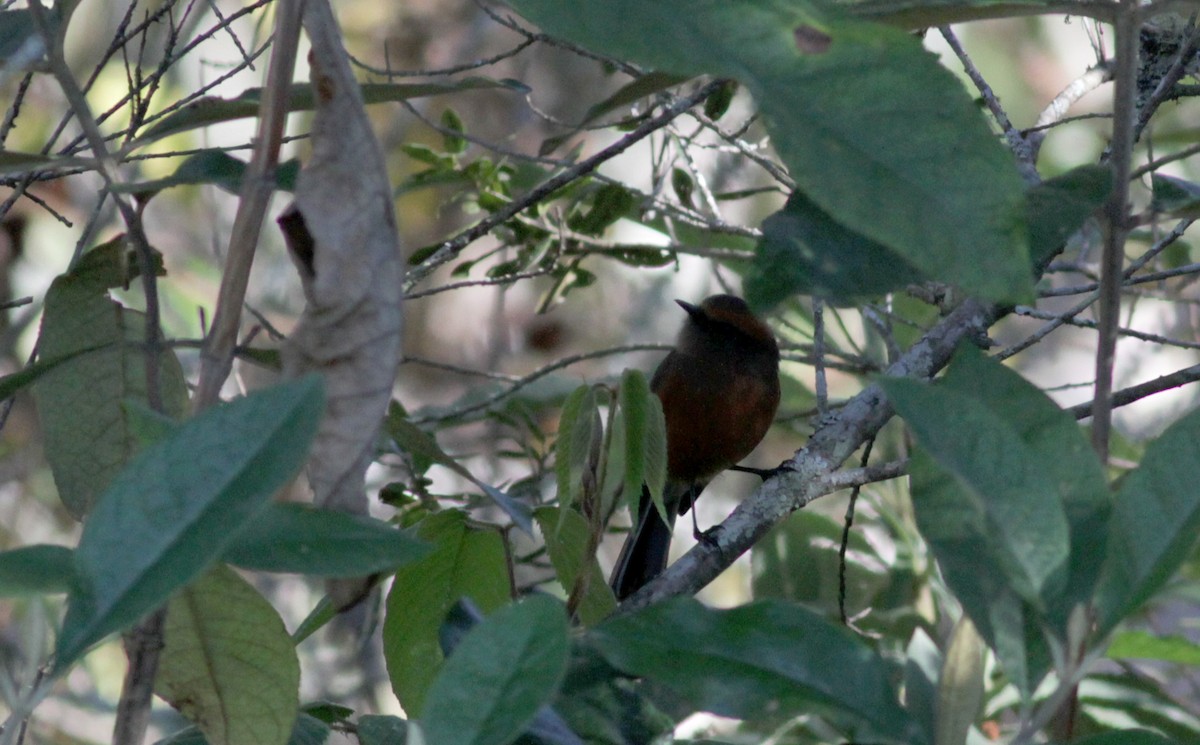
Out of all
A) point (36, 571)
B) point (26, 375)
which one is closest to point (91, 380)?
point (26, 375)

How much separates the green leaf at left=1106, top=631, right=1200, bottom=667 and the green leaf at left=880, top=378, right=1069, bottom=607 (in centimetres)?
19

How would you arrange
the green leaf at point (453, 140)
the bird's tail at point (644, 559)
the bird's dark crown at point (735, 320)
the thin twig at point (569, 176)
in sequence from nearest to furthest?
the thin twig at point (569, 176)
the green leaf at point (453, 140)
the bird's tail at point (644, 559)
the bird's dark crown at point (735, 320)

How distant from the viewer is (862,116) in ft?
3.74

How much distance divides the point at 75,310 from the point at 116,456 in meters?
0.26

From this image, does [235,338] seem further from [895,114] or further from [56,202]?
[56,202]

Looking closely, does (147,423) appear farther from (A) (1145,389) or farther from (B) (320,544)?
(A) (1145,389)

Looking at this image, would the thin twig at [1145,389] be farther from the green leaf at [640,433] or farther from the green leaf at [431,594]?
the green leaf at [431,594]

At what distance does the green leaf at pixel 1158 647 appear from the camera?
48.3 inches

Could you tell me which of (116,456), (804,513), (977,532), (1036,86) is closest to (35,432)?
(804,513)

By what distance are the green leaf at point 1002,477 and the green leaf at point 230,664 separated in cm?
80

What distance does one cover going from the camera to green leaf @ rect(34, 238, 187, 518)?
1.69 meters

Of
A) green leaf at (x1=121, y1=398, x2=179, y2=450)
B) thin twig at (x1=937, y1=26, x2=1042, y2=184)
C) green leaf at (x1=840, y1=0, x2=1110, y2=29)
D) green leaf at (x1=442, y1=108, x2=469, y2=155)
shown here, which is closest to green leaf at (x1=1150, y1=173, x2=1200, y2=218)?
green leaf at (x1=840, y1=0, x2=1110, y2=29)

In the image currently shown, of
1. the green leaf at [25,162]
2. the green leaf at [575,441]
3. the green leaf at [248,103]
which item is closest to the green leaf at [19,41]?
the green leaf at [25,162]

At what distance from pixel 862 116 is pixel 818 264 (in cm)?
19
